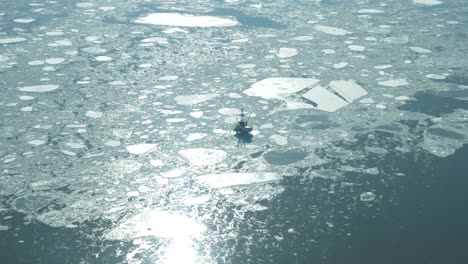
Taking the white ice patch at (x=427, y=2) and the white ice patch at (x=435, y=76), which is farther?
the white ice patch at (x=427, y=2)

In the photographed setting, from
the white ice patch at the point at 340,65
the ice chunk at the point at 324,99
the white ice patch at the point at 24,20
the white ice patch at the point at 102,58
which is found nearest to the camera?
the ice chunk at the point at 324,99

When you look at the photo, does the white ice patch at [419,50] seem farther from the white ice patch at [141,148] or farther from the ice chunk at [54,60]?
the ice chunk at [54,60]

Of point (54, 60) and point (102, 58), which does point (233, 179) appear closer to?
point (102, 58)

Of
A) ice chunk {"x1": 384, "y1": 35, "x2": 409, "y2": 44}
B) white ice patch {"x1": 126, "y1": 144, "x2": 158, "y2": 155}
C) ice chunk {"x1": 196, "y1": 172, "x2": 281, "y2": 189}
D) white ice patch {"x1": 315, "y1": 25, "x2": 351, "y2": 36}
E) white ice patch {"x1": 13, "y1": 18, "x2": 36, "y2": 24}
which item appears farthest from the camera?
white ice patch {"x1": 13, "y1": 18, "x2": 36, "y2": 24}

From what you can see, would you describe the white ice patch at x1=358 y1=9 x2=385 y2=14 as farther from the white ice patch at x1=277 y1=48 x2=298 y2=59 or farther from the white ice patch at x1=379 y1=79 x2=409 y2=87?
the white ice patch at x1=379 y1=79 x2=409 y2=87

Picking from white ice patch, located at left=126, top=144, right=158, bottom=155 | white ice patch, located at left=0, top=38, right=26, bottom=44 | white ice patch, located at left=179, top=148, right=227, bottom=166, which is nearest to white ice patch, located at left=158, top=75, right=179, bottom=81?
white ice patch, located at left=126, top=144, right=158, bottom=155

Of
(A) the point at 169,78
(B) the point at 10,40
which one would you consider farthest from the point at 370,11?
(B) the point at 10,40

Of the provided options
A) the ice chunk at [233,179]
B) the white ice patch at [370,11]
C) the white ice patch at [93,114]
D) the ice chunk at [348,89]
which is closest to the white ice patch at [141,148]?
the ice chunk at [233,179]
